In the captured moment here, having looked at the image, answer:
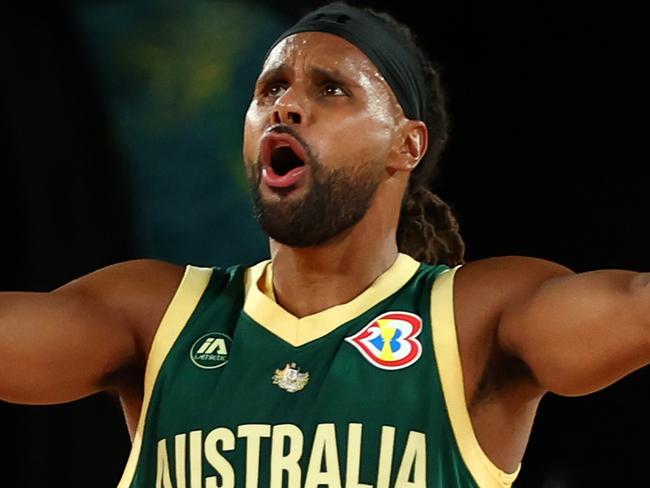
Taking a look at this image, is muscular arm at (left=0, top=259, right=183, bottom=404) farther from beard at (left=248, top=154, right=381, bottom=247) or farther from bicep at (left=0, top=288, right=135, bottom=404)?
beard at (left=248, top=154, right=381, bottom=247)

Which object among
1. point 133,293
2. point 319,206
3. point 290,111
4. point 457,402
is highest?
point 290,111

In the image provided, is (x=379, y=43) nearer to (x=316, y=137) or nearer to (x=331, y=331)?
(x=316, y=137)

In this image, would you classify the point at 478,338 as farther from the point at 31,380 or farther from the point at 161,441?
the point at 31,380

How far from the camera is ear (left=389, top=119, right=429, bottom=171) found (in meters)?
2.07

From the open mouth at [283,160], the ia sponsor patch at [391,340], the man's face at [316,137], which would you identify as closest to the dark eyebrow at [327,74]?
the man's face at [316,137]

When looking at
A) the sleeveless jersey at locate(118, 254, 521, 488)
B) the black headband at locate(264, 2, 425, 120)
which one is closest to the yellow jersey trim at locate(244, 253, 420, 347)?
the sleeveless jersey at locate(118, 254, 521, 488)

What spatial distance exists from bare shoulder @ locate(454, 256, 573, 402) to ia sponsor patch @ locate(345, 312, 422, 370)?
61 millimetres

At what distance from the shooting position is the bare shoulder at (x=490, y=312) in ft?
6.20

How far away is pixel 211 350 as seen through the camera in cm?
197

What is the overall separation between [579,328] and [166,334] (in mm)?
567

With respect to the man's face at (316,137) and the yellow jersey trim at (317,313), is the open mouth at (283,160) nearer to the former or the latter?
the man's face at (316,137)

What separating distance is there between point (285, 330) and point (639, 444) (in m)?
1.15

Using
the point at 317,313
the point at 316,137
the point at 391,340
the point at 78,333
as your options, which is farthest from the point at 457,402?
the point at 78,333

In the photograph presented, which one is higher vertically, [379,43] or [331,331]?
[379,43]
